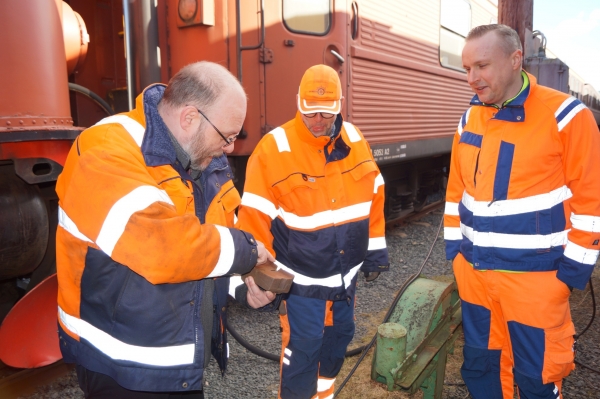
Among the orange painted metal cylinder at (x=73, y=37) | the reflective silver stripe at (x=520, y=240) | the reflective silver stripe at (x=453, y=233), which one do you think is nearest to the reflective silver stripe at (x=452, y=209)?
the reflective silver stripe at (x=453, y=233)

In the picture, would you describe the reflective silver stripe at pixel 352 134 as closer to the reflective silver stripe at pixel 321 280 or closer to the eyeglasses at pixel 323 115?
the eyeglasses at pixel 323 115

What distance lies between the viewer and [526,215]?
232 centimetres

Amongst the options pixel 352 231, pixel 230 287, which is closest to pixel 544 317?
pixel 352 231

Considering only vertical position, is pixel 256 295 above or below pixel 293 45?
below

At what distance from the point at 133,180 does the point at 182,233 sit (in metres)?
0.20

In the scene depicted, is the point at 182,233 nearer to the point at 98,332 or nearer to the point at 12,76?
the point at 98,332

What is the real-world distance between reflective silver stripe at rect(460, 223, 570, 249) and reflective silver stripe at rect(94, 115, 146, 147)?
67.3 inches

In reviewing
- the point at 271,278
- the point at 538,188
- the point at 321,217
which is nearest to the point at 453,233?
the point at 538,188

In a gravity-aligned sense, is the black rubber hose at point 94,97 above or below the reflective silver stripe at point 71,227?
above

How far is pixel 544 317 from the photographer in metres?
2.26

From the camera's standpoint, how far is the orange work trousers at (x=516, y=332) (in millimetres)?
2273

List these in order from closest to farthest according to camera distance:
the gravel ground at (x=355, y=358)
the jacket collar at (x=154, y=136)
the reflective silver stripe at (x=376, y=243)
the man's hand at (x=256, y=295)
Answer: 1. the jacket collar at (x=154, y=136)
2. the man's hand at (x=256, y=295)
3. the reflective silver stripe at (x=376, y=243)
4. the gravel ground at (x=355, y=358)

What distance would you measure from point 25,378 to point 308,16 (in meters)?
3.51

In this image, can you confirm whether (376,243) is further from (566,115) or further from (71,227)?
(71,227)
